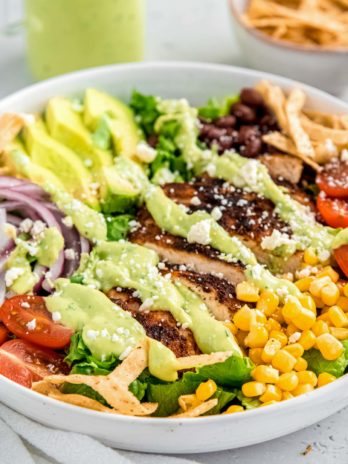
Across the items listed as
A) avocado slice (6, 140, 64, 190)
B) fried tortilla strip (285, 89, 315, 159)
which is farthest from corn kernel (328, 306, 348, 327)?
avocado slice (6, 140, 64, 190)

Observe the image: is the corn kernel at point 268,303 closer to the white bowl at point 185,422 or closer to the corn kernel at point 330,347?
the corn kernel at point 330,347

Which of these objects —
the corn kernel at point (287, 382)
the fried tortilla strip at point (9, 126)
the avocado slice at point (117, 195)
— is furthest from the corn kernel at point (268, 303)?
the fried tortilla strip at point (9, 126)

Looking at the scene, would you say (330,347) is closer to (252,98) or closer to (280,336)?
(280,336)

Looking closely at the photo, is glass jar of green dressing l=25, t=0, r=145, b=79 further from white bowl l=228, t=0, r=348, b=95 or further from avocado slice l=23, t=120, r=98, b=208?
avocado slice l=23, t=120, r=98, b=208

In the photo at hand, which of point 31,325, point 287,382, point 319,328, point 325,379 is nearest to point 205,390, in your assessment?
point 287,382

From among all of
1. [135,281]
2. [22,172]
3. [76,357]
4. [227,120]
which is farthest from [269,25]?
[76,357]

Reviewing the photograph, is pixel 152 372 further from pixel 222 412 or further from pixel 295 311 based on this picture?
pixel 295 311
